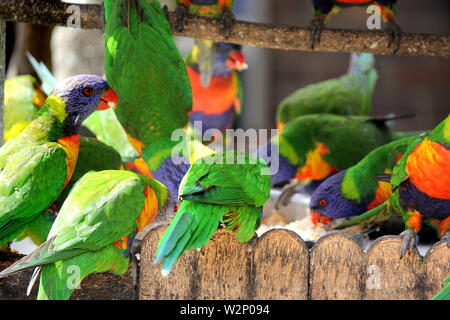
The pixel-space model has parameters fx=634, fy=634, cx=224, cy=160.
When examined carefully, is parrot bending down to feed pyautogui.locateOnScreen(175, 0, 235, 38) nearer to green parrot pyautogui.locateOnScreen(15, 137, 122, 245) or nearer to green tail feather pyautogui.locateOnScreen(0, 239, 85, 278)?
green parrot pyautogui.locateOnScreen(15, 137, 122, 245)

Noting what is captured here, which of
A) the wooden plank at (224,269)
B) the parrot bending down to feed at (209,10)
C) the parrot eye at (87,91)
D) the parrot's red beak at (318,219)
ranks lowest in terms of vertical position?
the parrot's red beak at (318,219)

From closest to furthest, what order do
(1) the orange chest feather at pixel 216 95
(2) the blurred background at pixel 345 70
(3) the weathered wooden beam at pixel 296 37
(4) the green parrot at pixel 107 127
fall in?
(3) the weathered wooden beam at pixel 296 37
(4) the green parrot at pixel 107 127
(1) the orange chest feather at pixel 216 95
(2) the blurred background at pixel 345 70

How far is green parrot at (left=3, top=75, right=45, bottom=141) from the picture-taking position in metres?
2.16

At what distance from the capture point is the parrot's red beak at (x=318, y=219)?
2.31 metres

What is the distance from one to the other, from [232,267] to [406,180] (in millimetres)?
555

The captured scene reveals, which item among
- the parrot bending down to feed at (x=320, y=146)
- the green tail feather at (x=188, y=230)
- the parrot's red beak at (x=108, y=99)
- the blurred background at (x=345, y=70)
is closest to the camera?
the green tail feather at (x=188, y=230)

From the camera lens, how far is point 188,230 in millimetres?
1381

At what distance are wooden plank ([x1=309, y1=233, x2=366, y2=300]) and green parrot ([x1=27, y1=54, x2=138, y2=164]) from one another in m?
0.89

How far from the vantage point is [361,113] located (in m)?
3.16

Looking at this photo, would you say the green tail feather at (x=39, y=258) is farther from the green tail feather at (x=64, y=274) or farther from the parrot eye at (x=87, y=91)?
the parrot eye at (x=87, y=91)

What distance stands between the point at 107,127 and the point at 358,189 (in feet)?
3.05

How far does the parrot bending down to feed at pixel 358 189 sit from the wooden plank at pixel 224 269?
0.73 m

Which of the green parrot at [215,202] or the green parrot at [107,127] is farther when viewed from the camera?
the green parrot at [107,127]

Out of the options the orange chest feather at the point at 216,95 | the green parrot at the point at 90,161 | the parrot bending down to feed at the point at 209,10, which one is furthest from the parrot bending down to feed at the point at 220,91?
the green parrot at the point at 90,161
